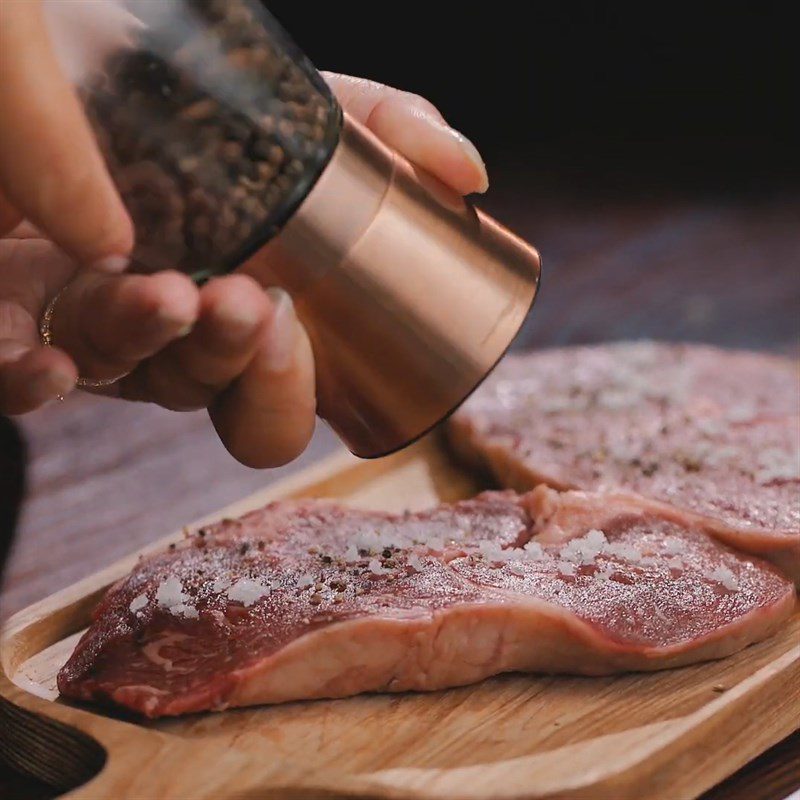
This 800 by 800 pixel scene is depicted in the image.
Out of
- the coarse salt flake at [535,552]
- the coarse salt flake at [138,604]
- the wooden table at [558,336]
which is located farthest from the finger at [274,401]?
the wooden table at [558,336]

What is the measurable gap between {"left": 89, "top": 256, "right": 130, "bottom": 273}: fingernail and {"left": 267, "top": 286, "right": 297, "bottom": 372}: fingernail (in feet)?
0.58

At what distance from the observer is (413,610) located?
5.68 feet

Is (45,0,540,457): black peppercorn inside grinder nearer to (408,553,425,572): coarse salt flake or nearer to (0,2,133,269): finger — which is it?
(0,2,133,269): finger

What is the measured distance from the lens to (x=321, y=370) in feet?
5.23


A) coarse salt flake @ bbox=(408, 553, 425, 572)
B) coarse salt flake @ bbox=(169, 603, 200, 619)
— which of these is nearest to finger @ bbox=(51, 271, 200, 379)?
coarse salt flake @ bbox=(169, 603, 200, 619)

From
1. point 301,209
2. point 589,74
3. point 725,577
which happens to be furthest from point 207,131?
point 589,74

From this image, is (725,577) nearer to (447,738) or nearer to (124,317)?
(447,738)

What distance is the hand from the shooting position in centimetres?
136

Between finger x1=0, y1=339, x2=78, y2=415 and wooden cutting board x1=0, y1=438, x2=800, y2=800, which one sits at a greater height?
Result: finger x1=0, y1=339, x2=78, y2=415

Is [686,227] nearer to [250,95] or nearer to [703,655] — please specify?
[703,655]

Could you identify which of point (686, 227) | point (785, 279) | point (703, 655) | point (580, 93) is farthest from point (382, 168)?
point (580, 93)

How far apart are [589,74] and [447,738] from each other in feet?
13.7

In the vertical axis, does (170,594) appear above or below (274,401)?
below

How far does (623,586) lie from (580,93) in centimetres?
395
